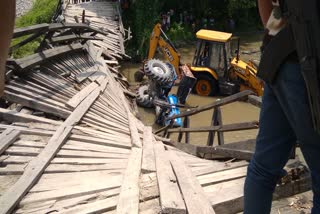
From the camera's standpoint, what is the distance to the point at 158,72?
38.9 ft

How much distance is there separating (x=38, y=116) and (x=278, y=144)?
13.3ft

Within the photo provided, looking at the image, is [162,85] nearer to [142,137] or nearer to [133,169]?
[142,137]

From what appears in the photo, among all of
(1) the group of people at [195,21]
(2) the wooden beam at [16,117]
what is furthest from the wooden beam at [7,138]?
(1) the group of people at [195,21]

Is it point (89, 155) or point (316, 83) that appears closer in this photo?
point (316, 83)

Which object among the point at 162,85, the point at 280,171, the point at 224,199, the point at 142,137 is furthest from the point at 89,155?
the point at 162,85

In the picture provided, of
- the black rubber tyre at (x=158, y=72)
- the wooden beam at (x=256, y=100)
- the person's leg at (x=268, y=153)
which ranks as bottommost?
the black rubber tyre at (x=158, y=72)

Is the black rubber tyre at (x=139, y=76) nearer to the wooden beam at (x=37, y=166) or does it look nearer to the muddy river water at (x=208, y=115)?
the muddy river water at (x=208, y=115)

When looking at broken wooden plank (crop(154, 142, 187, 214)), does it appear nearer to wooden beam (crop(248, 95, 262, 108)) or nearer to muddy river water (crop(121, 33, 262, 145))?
wooden beam (crop(248, 95, 262, 108))

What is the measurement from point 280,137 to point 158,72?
9875mm

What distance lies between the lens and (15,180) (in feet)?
11.1

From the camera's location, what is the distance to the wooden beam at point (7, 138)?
4.03m

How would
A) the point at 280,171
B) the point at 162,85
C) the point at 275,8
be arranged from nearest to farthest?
the point at 275,8 → the point at 280,171 → the point at 162,85

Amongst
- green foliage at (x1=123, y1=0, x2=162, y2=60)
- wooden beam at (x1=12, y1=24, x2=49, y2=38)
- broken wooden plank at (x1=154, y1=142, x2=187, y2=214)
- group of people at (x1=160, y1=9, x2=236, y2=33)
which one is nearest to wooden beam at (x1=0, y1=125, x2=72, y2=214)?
broken wooden plank at (x1=154, y1=142, x2=187, y2=214)

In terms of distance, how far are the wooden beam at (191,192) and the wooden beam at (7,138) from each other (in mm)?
1571
